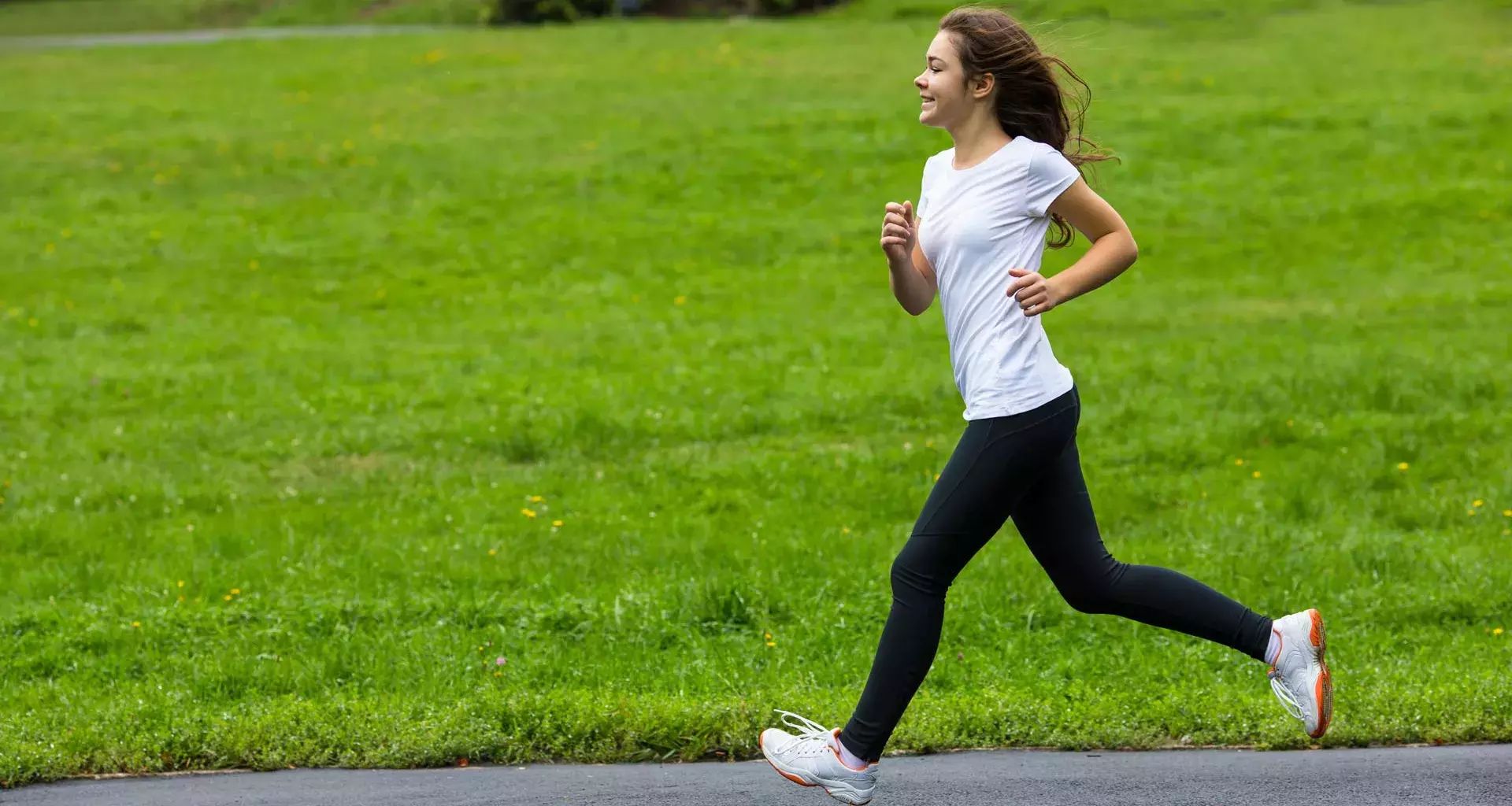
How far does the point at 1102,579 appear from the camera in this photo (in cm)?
384

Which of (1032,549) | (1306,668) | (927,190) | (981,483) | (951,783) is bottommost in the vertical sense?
(951,783)

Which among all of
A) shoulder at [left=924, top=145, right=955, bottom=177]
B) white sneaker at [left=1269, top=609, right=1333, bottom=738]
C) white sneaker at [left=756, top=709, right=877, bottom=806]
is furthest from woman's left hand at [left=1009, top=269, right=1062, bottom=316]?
white sneaker at [left=756, top=709, right=877, bottom=806]

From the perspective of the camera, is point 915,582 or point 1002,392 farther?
point 915,582

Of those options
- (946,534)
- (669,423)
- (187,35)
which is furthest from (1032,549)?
(187,35)

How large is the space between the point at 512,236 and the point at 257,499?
8005 millimetres

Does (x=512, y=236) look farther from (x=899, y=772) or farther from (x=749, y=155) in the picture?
(x=899, y=772)

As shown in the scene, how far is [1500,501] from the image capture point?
7.26 meters

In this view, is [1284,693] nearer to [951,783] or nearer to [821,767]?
[951,783]

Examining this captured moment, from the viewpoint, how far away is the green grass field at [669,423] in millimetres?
5105

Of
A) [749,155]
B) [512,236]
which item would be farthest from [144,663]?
[749,155]

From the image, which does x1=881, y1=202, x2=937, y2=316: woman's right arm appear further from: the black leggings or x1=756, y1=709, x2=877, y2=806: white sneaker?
x1=756, y1=709, x2=877, y2=806: white sneaker

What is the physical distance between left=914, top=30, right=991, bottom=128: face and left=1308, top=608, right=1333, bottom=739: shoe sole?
161 cm

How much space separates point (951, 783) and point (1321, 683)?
3.53 ft

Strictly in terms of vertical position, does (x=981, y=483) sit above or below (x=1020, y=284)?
below
